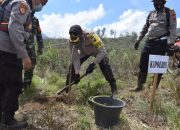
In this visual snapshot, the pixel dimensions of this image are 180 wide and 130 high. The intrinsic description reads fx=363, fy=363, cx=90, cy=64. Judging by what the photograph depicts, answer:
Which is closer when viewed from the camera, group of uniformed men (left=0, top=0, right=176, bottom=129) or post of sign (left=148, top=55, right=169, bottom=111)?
group of uniformed men (left=0, top=0, right=176, bottom=129)

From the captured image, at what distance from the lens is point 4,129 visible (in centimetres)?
493

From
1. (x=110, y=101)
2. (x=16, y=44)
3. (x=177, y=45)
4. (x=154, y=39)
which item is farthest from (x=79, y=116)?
(x=177, y=45)

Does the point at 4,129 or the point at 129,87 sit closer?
the point at 4,129

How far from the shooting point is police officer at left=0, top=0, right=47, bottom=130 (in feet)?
14.8

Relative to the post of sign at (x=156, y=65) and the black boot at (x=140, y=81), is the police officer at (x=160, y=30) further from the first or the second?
the post of sign at (x=156, y=65)

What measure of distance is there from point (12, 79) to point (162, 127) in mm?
2487

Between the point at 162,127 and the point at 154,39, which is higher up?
the point at 154,39

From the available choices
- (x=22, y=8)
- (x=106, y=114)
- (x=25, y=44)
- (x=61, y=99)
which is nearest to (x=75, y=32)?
(x=61, y=99)

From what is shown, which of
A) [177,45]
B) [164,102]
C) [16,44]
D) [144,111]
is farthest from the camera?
[177,45]

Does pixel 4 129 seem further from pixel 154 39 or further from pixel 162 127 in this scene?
pixel 154 39

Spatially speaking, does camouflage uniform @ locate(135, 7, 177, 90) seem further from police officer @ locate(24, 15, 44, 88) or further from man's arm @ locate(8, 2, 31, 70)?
man's arm @ locate(8, 2, 31, 70)

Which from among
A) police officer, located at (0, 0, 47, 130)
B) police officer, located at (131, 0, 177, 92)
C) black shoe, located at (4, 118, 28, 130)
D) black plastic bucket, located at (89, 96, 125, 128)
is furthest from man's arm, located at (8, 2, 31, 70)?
police officer, located at (131, 0, 177, 92)

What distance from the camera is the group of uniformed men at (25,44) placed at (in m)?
4.54

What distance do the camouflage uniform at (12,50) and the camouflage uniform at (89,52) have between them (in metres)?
1.90
